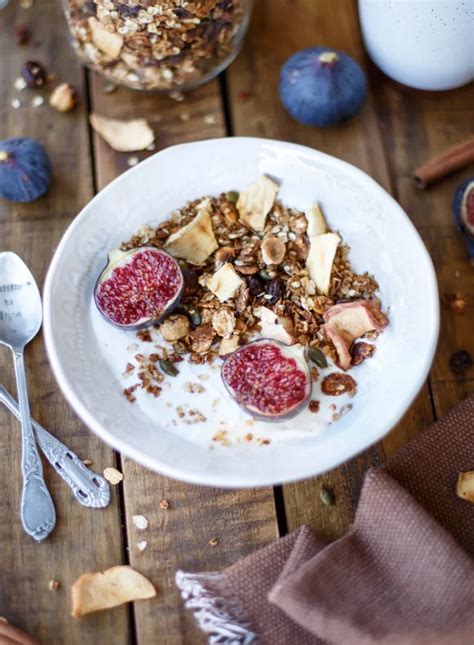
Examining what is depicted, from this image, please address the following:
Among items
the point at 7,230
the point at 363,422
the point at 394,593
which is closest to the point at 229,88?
the point at 7,230

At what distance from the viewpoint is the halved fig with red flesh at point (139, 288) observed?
130cm

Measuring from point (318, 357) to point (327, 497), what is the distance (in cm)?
22

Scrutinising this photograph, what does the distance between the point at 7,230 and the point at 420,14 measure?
2.48ft

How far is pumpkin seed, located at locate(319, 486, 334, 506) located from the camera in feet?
4.32

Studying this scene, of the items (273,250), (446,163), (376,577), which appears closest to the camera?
(376,577)

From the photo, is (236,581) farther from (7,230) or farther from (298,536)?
(7,230)

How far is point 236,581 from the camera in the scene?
1.25 meters

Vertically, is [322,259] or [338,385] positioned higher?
[322,259]

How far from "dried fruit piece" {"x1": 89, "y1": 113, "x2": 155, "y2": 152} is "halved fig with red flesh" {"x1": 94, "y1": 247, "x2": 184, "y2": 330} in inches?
10.4

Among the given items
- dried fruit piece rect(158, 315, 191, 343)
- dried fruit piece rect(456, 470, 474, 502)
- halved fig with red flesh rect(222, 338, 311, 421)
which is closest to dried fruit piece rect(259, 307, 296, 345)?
halved fig with red flesh rect(222, 338, 311, 421)

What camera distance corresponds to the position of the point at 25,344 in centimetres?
138

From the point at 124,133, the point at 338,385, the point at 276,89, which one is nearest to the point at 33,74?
the point at 124,133

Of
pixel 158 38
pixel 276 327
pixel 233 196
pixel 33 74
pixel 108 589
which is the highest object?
pixel 158 38

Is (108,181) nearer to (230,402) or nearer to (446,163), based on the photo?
(230,402)
